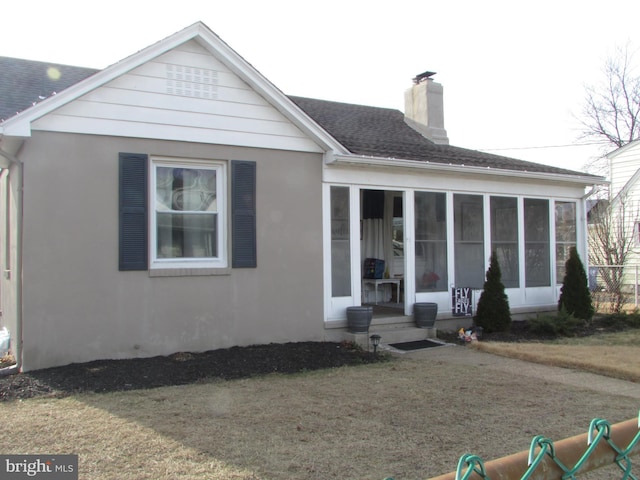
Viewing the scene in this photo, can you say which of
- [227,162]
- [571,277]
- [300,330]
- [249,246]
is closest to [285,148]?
[227,162]

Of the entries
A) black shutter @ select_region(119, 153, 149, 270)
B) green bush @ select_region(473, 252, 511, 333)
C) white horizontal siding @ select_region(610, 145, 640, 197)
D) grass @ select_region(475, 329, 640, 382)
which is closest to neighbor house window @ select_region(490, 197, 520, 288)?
green bush @ select_region(473, 252, 511, 333)

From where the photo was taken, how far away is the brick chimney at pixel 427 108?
43.1ft

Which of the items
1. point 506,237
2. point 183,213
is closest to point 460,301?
point 506,237

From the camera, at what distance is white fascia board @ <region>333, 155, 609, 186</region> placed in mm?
9523

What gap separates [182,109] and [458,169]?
16.8 ft

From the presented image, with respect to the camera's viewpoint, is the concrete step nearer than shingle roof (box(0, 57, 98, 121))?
No

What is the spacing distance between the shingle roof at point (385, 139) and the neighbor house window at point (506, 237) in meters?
0.75

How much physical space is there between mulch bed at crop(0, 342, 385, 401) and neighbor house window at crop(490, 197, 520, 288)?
4.29 m

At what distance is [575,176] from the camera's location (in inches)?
479

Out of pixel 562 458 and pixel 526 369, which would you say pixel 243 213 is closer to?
pixel 526 369

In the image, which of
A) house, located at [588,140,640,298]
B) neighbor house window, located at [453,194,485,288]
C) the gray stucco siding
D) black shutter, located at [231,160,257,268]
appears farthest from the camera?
house, located at [588,140,640,298]

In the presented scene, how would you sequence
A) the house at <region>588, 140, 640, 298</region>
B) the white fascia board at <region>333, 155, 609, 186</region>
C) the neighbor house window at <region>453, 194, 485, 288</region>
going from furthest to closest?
the house at <region>588, 140, 640, 298</region>, the neighbor house window at <region>453, 194, 485, 288</region>, the white fascia board at <region>333, 155, 609, 186</region>

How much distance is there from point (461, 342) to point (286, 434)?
567cm

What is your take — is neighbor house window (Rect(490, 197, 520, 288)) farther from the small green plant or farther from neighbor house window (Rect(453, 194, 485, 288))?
the small green plant
